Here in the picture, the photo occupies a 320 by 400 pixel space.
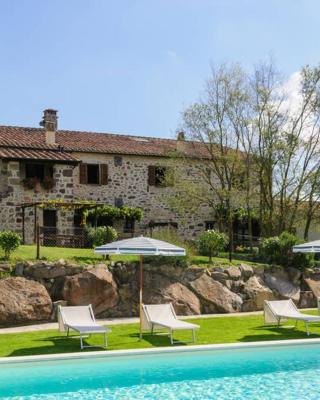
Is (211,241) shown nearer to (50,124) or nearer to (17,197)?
(17,197)

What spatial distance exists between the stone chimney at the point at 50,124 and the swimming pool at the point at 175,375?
18.0 metres

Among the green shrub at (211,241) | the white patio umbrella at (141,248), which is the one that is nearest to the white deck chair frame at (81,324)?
the white patio umbrella at (141,248)

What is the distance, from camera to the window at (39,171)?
25.4 m

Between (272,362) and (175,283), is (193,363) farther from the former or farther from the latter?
(175,283)

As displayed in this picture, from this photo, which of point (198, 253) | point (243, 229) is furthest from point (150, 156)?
point (198, 253)

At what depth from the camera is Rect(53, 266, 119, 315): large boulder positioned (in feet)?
48.8

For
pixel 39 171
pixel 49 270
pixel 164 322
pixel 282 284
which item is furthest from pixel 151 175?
pixel 164 322

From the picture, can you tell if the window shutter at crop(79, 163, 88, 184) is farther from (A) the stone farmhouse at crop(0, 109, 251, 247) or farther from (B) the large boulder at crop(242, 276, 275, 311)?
(B) the large boulder at crop(242, 276, 275, 311)

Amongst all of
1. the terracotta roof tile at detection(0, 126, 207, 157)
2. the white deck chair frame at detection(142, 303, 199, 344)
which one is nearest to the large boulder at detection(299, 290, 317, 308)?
the white deck chair frame at detection(142, 303, 199, 344)

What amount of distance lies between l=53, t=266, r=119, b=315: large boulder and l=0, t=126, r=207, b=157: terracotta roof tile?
12092 millimetres

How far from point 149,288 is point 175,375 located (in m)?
6.32

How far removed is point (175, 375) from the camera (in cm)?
982

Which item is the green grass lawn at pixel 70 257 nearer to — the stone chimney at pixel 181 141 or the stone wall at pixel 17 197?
the stone wall at pixel 17 197

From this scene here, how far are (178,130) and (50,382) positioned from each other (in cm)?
1808
